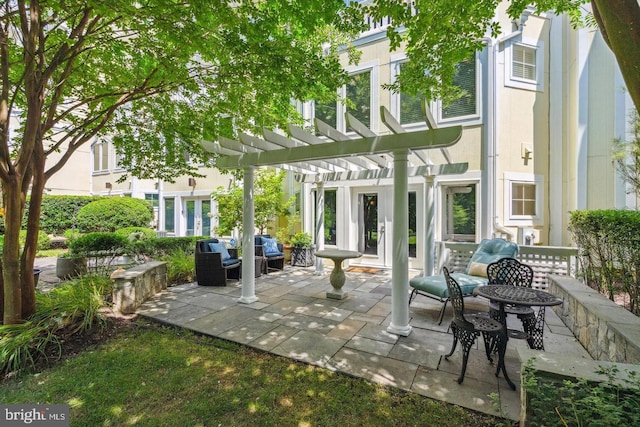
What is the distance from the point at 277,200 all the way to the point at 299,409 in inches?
259

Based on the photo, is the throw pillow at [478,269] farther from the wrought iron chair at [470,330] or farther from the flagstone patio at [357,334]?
the wrought iron chair at [470,330]

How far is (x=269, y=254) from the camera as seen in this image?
766 cm

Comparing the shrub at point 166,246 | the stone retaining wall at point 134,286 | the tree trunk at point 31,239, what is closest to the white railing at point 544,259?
the stone retaining wall at point 134,286

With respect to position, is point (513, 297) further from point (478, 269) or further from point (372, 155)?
point (372, 155)

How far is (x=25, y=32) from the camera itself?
3.32 meters

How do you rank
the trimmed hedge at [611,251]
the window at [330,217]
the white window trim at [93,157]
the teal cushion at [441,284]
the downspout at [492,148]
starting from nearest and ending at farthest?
the trimmed hedge at [611,251] → the teal cushion at [441,284] → the downspout at [492,148] → the window at [330,217] → the white window trim at [93,157]

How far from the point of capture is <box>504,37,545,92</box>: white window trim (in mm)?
6762

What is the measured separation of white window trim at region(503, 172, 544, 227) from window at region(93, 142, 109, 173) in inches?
672

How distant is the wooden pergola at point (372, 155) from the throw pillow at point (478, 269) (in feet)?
3.04

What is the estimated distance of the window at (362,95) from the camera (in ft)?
26.8

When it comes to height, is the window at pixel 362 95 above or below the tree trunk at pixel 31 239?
above

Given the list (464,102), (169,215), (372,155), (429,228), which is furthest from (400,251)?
(169,215)

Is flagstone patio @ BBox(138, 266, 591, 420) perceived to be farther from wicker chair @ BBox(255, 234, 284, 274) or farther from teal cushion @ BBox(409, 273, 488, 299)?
wicker chair @ BBox(255, 234, 284, 274)

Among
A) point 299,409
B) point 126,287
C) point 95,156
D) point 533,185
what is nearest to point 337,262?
point 299,409
